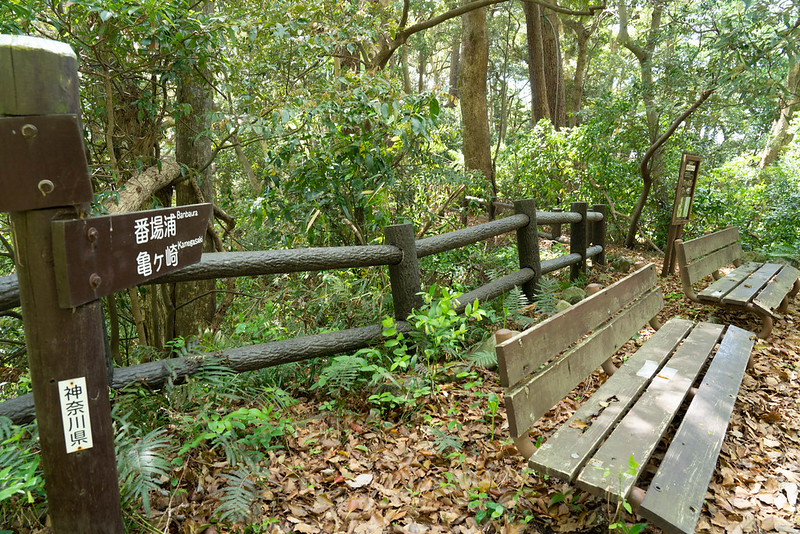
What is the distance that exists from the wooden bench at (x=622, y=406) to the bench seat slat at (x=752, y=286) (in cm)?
127

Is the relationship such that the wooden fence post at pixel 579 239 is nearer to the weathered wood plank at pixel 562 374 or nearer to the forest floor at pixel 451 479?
the weathered wood plank at pixel 562 374

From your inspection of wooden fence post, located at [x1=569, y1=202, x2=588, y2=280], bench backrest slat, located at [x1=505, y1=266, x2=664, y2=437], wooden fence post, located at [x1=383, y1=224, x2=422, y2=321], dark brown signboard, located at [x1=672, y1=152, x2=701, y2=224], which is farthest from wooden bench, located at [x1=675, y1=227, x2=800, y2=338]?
wooden fence post, located at [x1=383, y1=224, x2=422, y2=321]

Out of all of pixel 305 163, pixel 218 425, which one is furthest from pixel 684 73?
pixel 218 425

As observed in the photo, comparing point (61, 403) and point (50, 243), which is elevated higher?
point (50, 243)

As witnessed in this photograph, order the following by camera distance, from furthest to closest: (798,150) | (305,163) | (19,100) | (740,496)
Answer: (798,150)
(305,163)
(740,496)
(19,100)

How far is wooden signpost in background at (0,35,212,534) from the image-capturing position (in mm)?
1408

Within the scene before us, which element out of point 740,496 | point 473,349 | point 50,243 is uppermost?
point 50,243

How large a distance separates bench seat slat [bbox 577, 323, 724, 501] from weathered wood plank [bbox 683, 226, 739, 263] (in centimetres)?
181

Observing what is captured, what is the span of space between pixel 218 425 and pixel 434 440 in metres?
1.28

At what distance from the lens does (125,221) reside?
1.62 metres

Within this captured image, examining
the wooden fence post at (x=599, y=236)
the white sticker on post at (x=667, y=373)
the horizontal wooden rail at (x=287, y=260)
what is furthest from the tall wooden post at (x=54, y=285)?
the wooden fence post at (x=599, y=236)

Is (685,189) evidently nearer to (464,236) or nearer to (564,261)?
(564,261)

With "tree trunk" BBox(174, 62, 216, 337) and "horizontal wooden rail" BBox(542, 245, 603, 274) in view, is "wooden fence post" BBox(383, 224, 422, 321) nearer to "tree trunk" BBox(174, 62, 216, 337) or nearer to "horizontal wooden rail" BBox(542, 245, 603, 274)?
"horizontal wooden rail" BBox(542, 245, 603, 274)

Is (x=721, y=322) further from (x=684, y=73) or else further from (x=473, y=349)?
(x=684, y=73)
